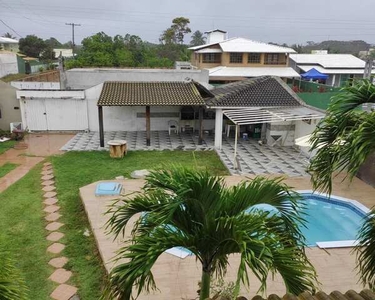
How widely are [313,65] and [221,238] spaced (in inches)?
2055

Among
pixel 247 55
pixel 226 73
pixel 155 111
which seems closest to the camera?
pixel 155 111

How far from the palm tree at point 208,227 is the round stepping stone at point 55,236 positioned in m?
5.74

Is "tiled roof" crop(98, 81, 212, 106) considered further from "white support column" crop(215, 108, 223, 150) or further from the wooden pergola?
"white support column" crop(215, 108, 223, 150)

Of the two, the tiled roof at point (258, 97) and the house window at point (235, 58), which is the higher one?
the house window at point (235, 58)

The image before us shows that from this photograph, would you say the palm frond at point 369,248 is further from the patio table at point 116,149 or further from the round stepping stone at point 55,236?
the patio table at point 116,149

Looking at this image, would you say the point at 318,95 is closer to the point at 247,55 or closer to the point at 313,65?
the point at 247,55

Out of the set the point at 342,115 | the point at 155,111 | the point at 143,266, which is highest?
the point at 342,115

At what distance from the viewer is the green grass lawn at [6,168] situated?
15194mm

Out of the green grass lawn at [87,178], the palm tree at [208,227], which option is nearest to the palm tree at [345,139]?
the palm tree at [208,227]

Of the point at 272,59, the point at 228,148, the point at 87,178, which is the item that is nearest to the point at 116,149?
the point at 87,178

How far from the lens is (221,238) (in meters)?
4.42

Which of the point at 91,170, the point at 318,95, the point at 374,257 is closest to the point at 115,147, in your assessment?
the point at 91,170

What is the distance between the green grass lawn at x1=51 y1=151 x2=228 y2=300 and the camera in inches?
319

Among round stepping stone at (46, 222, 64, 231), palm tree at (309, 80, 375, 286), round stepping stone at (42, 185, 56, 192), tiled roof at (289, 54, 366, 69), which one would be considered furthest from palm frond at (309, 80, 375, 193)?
tiled roof at (289, 54, 366, 69)
